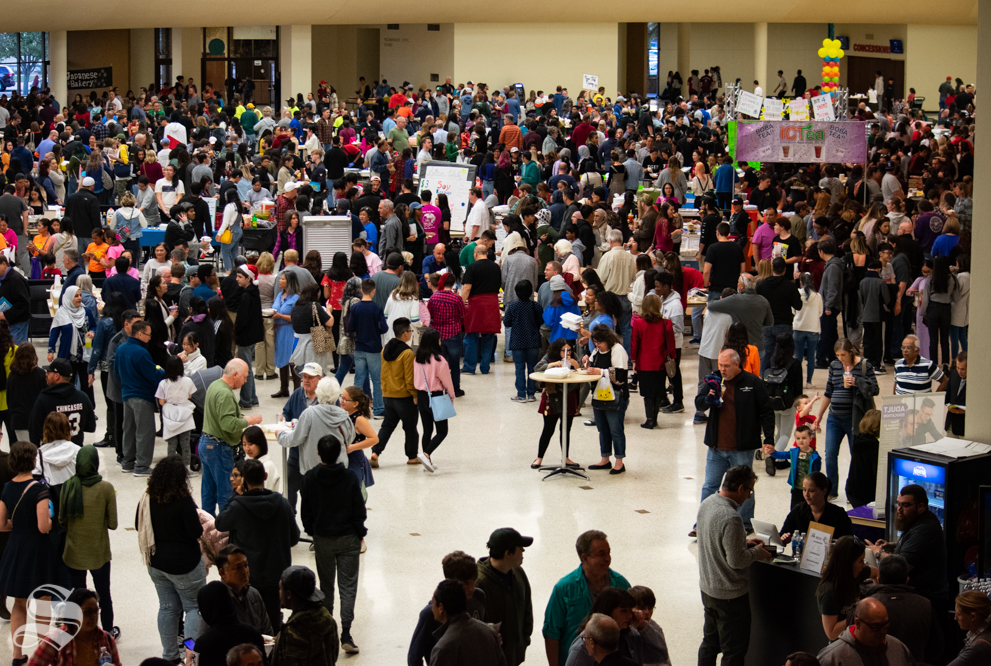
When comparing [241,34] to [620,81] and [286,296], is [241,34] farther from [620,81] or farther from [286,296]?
[286,296]

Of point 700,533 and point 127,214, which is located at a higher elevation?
point 127,214

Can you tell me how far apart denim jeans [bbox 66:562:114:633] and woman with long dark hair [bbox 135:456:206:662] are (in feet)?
1.25

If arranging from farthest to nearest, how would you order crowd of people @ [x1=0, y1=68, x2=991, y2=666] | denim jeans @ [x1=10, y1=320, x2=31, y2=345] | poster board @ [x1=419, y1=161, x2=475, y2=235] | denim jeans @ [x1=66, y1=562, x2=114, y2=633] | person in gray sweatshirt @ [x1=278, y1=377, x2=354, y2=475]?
poster board @ [x1=419, y1=161, x2=475, y2=235]
denim jeans @ [x1=10, y1=320, x2=31, y2=345]
person in gray sweatshirt @ [x1=278, y1=377, x2=354, y2=475]
denim jeans @ [x1=66, y1=562, x2=114, y2=633]
crowd of people @ [x1=0, y1=68, x2=991, y2=666]

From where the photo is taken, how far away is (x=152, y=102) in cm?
2792

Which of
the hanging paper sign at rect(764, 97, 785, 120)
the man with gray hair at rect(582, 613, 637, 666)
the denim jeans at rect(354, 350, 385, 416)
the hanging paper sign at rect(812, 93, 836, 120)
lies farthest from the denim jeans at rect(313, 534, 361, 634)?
the hanging paper sign at rect(764, 97, 785, 120)

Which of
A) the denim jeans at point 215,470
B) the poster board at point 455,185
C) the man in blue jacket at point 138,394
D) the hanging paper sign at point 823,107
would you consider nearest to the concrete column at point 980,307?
the denim jeans at point 215,470

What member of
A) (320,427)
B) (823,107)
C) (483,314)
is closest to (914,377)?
(320,427)

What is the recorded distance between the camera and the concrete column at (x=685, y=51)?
134ft

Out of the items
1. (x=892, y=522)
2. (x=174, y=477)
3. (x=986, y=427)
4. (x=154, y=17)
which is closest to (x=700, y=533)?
(x=892, y=522)

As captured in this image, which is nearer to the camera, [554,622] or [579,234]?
[554,622]

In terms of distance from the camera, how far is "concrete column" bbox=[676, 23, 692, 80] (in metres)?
40.7

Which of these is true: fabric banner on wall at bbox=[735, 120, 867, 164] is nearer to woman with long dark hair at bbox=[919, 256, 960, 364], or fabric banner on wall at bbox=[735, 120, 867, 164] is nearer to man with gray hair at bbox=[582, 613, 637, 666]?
woman with long dark hair at bbox=[919, 256, 960, 364]

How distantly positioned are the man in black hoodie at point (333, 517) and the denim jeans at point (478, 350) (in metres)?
6.57

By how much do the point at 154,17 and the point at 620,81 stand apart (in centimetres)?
1435
